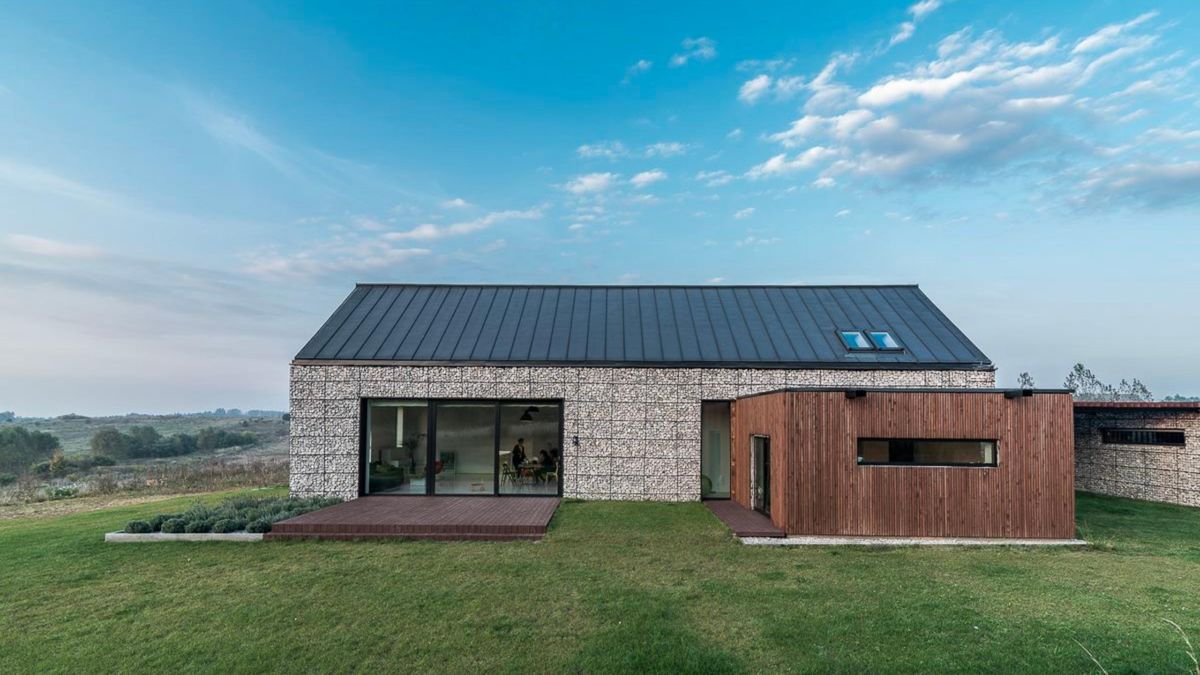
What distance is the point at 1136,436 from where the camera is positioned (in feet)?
42.5

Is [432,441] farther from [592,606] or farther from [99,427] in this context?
[99,427]

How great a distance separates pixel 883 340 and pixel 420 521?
10875 mm

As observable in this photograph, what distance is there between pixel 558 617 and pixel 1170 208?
55.7ft

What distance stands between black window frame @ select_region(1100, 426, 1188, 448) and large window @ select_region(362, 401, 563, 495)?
13533 millimetres

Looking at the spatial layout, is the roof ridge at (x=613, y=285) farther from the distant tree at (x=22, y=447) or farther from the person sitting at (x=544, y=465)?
the distant tree at (x=22, y=447)

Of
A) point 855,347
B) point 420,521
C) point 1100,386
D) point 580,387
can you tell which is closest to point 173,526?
point 420,521

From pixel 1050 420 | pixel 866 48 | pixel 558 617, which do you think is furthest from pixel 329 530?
pixel 866 48

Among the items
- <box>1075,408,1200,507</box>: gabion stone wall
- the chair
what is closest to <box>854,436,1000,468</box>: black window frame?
the chair

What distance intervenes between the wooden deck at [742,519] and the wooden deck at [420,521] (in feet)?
10.2

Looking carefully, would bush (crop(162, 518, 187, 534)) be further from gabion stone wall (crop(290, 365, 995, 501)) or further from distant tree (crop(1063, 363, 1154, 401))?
distant tree (crop(1063, 363, 1154, 401))

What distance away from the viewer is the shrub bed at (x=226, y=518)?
8.46 m

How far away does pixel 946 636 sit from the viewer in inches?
184

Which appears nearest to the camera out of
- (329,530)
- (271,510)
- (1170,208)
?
(329,530)

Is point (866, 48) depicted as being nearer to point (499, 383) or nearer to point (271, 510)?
point (499, 383)
